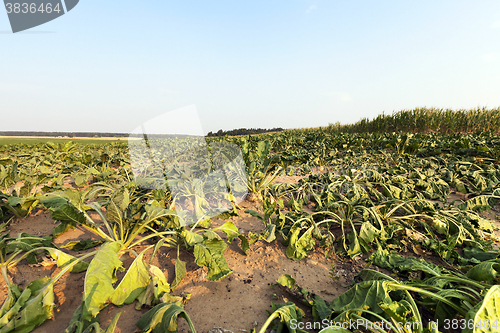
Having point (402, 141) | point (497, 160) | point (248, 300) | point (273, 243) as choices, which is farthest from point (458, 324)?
point (402, 141)

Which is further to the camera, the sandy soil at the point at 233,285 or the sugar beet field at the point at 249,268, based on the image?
the sandy soil at the point at 233,285

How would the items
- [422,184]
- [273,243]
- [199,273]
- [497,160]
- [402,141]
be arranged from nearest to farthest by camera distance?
[199,273], [273,243], [422,184], [497,160], [402,141]

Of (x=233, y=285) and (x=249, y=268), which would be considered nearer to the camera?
(x=233, y=285)

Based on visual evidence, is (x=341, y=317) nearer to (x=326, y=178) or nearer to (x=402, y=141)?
(x=326, y=178)

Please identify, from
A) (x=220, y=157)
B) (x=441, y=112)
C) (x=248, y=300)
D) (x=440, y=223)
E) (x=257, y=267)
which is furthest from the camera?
(x=441, y=112)

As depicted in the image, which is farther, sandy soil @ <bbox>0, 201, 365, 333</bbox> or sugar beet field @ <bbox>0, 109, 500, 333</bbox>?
sandy soil @ <bbox>0, 201, 365, 333</bbox>

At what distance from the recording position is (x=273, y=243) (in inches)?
90.0

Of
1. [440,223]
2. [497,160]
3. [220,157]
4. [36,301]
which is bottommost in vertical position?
[497,160]

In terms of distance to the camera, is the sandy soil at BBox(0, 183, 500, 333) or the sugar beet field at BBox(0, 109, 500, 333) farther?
the sandy soil at BBox(0, 183, 500, 333)

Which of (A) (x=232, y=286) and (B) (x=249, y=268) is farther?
(B) (x=249, y=268)

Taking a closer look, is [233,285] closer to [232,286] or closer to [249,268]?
[232,286]

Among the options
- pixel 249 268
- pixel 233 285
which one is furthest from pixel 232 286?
pixel 249 268

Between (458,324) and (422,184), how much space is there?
2685 millimetres

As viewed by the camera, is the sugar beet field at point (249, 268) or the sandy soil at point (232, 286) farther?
the sandy soil at point (232, 286)
